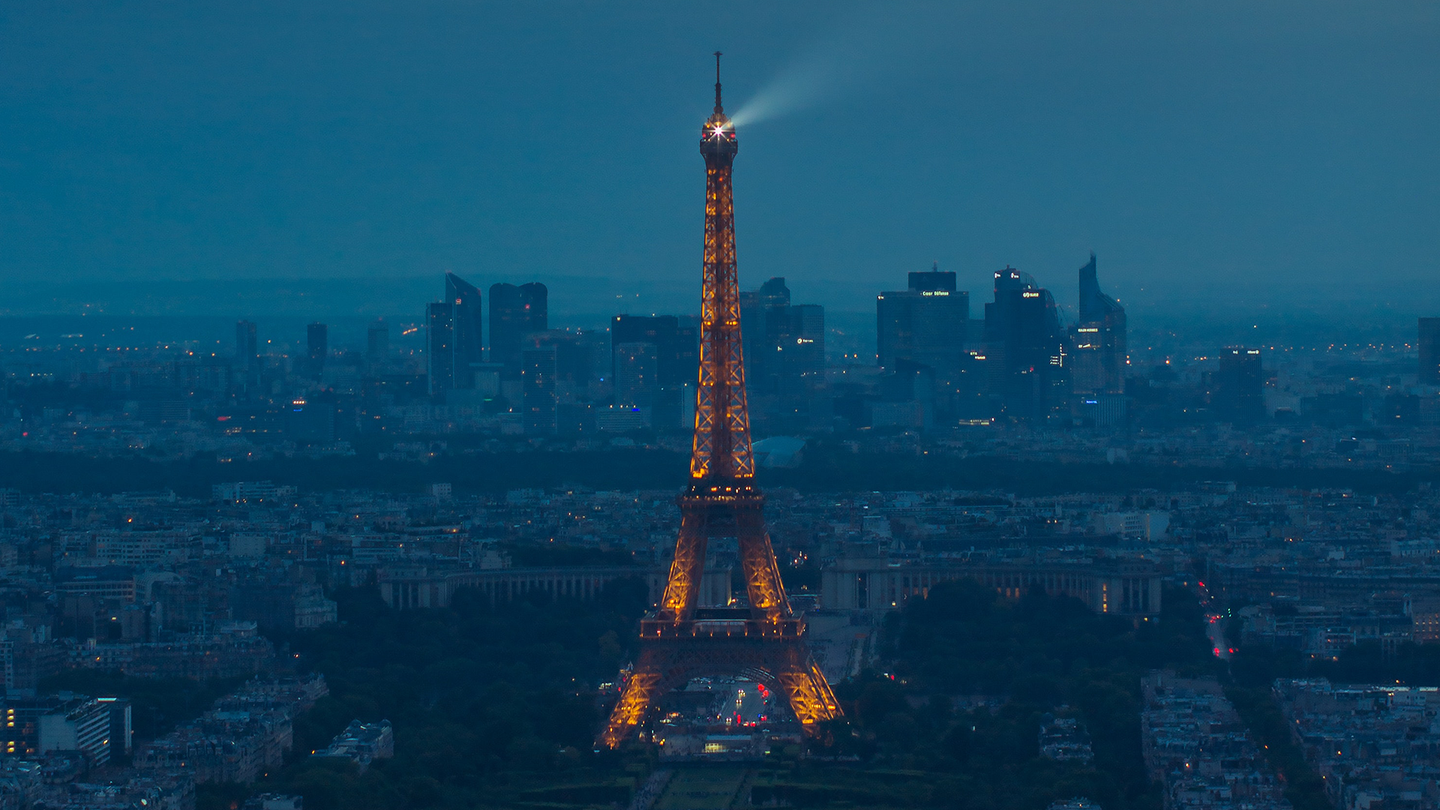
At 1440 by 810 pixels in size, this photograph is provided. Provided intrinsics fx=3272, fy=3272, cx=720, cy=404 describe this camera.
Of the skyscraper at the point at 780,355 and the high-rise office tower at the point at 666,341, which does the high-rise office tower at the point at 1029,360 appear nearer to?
the skyscraper at the point at 780,355

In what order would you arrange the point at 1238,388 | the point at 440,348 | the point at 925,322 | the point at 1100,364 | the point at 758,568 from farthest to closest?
the point at 440,348, the point at 925,322, the point at 1100,364, the point at 1238,388, the point at 758,568

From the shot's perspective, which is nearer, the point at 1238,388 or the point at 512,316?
the point at 1238,388

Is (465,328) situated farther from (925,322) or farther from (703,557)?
(703,557)

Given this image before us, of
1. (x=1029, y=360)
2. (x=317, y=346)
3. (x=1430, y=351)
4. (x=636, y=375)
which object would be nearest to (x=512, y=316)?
(x=317, y=346)

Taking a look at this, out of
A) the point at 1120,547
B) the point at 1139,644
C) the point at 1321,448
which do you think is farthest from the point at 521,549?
the point at 1321,448

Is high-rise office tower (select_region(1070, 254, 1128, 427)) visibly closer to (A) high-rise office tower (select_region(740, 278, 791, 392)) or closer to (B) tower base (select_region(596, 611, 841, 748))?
(A) high-rise office tower (select_region(740, 278, 791, 392))

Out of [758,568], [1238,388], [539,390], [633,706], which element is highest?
[539,390]

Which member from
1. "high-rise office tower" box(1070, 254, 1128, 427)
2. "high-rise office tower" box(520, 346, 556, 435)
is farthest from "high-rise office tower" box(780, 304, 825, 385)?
"high-rise office tower" box(1070, 254, 1128, 427)
